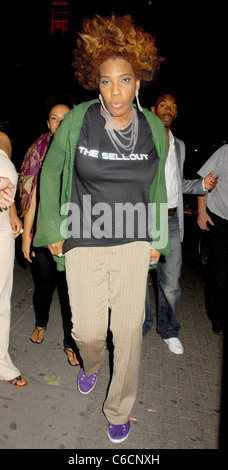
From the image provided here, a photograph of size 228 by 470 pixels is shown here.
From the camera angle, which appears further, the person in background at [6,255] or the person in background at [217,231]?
the person in background at [217,231]

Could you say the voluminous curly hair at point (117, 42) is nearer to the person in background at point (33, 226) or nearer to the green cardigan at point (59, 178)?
the green cardigan at point (59, 178)

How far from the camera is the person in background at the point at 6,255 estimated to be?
7.85ft

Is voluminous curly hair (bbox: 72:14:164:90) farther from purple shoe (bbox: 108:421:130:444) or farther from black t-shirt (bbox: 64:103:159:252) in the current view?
purple shoe (bbox: 108:421:130:444)

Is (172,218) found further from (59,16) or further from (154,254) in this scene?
(59,16)

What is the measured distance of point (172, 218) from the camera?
3.37 m

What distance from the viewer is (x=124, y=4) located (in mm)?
15180

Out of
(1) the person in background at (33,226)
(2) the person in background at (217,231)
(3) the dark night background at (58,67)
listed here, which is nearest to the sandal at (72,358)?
(1) the person in background at (33,226)

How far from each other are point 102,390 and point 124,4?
662 inches

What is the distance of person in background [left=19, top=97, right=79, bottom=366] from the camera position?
3.04 meters

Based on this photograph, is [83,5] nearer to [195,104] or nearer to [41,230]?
[195,104]

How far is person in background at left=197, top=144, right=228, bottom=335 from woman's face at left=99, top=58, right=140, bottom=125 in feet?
5.96

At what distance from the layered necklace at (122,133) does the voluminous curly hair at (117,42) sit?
0.93 ft

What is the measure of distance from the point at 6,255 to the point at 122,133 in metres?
1.19

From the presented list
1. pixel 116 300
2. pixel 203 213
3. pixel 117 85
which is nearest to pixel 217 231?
pixel 203 213
